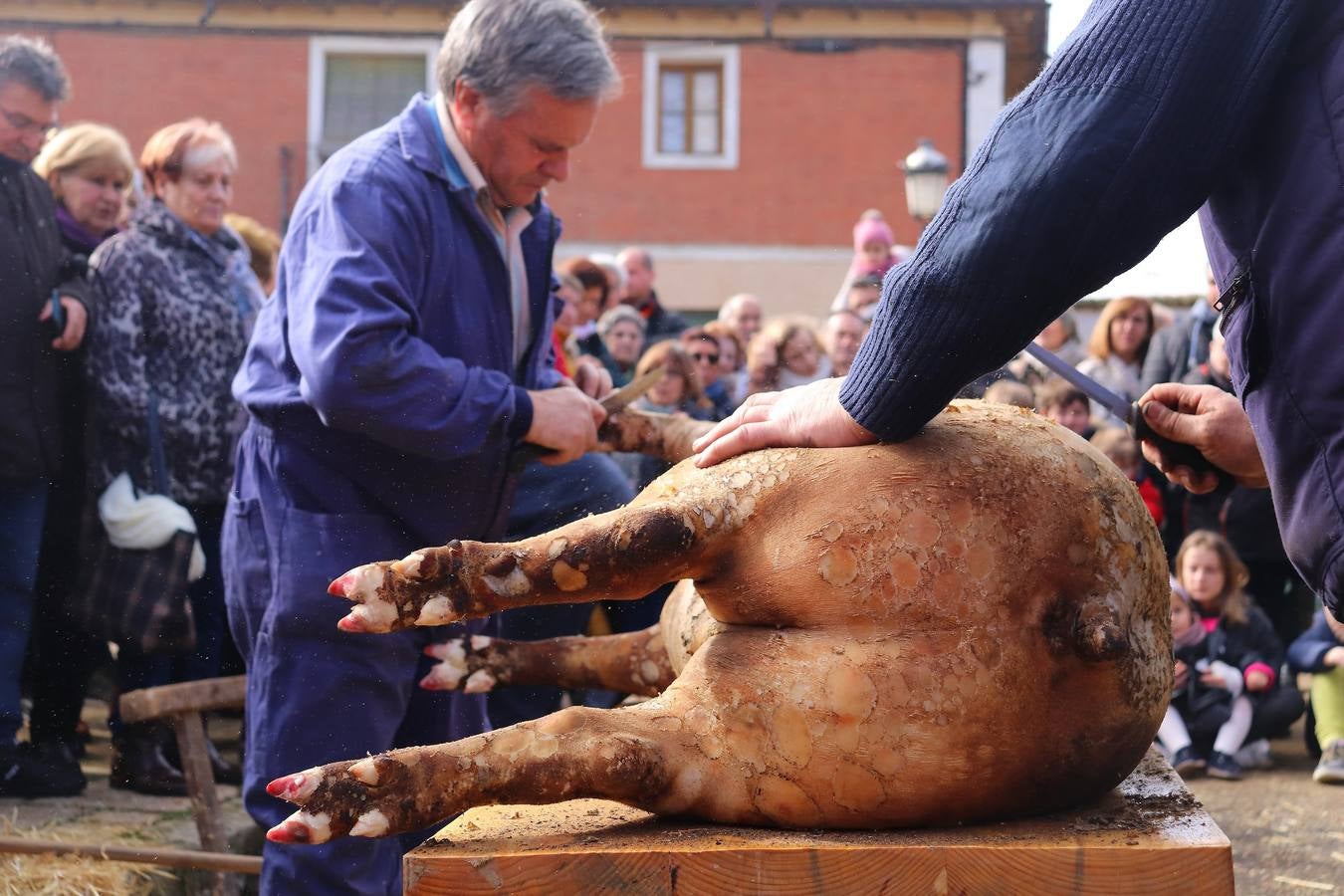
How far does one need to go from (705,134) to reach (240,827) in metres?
16.3

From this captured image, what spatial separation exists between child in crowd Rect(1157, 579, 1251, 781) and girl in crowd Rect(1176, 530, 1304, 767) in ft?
0.17

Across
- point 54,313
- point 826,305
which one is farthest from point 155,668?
point 826,305

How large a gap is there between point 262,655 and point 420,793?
112cm

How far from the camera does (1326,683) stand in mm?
6148

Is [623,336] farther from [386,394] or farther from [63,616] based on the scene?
[386,394]

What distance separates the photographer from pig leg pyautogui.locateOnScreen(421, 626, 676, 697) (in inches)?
123

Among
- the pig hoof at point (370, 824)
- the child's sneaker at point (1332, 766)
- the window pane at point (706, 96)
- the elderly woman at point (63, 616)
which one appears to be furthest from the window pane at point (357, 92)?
the pig hoof at point (370, 824)

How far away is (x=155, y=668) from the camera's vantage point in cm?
Answer: 509

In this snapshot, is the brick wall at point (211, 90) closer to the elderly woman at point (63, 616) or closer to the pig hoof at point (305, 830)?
the elderly woman at point (63, 616)

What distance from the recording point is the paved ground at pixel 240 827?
4070 millimetres

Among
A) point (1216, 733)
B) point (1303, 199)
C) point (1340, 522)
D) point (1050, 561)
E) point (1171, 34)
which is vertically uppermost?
point (1171, 34)

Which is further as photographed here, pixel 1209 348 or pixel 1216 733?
pixel 1209 348

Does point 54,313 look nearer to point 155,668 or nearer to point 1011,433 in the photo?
point 155,668

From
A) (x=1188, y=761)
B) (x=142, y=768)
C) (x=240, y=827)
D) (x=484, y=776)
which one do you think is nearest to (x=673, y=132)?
(x=1188, y=761)
